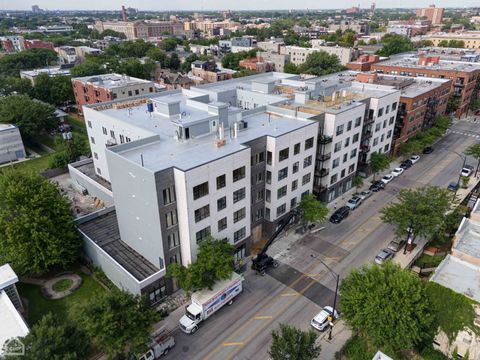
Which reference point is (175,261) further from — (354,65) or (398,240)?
(354,65)

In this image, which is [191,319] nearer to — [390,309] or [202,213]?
[202,213]

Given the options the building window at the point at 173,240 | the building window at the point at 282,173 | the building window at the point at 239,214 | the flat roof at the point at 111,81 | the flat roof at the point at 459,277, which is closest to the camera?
the flat roof at the point at 459,277

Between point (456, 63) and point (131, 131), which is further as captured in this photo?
point (456, 63)

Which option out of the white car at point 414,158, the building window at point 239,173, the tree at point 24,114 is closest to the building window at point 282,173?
the building window at point 239,173

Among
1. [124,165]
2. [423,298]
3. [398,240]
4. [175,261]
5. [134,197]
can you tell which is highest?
[124,165]

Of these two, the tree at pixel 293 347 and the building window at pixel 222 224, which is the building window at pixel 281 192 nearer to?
the building window at pixel 222 224

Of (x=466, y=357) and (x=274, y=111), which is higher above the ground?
(x=274, y=111)

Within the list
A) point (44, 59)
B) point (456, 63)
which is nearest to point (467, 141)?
point (456, 63)
